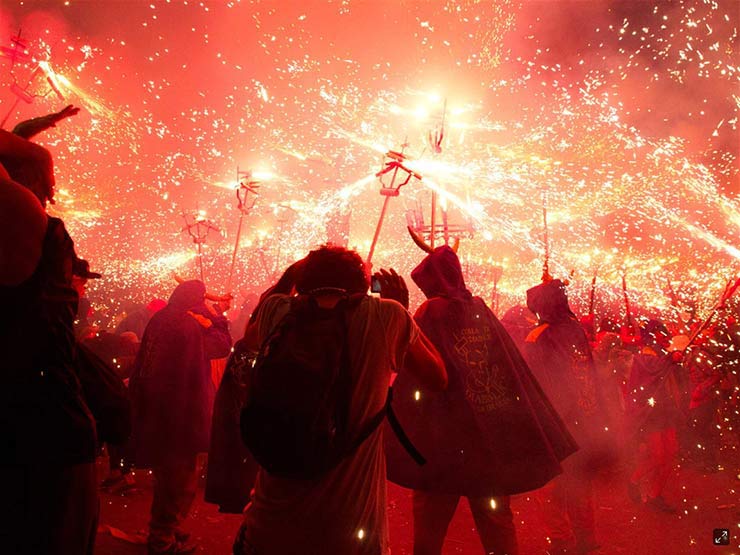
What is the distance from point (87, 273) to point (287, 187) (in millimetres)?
13216

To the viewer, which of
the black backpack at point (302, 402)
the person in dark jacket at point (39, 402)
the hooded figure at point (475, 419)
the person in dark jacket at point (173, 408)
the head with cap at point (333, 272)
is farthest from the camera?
the person in dark jacket at point (173, 408)

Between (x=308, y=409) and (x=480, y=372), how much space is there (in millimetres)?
1386

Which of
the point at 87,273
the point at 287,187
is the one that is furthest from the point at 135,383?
the point at 287,187

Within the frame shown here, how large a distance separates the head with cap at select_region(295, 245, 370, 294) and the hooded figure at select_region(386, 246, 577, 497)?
963mm

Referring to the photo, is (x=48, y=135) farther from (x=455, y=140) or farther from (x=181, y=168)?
(x=455, y=140)

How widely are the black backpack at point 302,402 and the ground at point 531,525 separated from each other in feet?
8.32

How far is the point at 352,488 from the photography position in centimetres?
167

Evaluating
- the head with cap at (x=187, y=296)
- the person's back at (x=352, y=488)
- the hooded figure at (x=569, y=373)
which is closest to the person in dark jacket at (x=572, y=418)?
the hooded figure at (x=569, y=373)

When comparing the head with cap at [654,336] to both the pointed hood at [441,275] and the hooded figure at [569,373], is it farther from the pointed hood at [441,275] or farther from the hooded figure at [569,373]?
the pointed hood at [441,275]

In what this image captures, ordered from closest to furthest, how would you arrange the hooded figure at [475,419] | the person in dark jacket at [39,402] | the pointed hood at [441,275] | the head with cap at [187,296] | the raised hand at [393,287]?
the person in dark jacket at [39,402], the raised hand at [393,287], the hooded figure at [475,419], the pointed hood at [441,275], the head with cap at [187,296]

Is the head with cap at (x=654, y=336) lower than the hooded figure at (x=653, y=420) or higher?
higher

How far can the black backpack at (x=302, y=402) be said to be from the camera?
152cm

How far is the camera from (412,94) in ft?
26.3

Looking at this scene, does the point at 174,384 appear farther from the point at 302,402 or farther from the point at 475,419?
the point at 302,402
